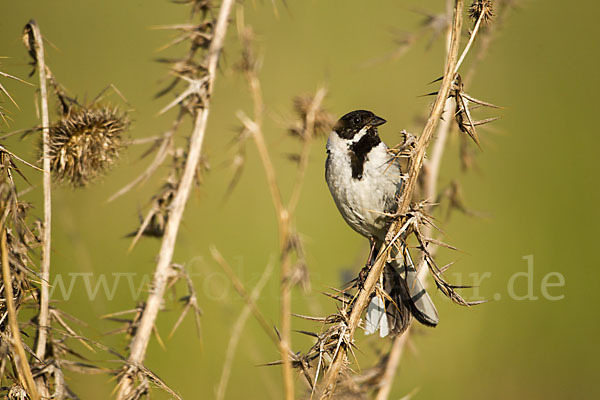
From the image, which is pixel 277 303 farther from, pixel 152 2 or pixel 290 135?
pixel 152 2

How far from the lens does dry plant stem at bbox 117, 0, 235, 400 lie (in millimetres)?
2502

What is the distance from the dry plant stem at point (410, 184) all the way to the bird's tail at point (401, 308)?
0.60 m

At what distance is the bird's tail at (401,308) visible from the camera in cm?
281

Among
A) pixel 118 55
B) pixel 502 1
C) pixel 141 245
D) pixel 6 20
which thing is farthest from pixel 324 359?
pixel 6 20

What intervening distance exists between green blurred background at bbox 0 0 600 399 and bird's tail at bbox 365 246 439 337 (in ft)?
5.21

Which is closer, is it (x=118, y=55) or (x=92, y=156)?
(x=92, y=156)

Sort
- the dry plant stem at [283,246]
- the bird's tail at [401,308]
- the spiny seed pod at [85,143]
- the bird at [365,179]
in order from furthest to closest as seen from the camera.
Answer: the bird at [365,179]
the bird's tail at [401,308]
the spiny seed pod at [85,143]
the dry plant stem at [283,246]

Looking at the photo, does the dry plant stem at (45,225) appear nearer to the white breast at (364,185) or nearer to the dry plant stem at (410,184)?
the dry plant stem at (410,184)

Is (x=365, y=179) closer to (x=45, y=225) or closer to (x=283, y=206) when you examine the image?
(x=283, y=206)

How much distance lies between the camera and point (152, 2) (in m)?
7.97

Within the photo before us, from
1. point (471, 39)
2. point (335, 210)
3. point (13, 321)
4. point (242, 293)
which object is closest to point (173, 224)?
point (242, 293)

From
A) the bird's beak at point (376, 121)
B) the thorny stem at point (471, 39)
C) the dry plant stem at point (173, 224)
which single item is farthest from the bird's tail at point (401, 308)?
the thorny stem at point (471, 39)

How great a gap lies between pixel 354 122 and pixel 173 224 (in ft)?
4.26

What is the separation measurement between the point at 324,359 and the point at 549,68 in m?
6.40
